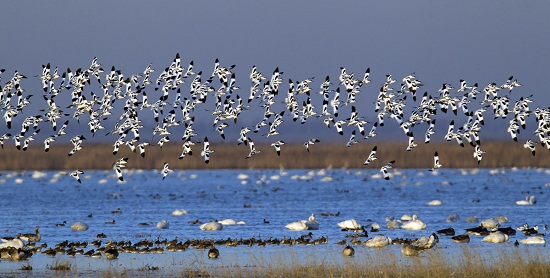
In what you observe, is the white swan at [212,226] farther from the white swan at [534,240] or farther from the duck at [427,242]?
the white swan at [534,240]

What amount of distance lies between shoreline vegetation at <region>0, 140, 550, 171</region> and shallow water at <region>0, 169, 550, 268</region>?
2.87ft

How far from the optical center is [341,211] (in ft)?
125

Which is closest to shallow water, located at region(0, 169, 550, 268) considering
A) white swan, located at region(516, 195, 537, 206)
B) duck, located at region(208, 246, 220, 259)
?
white swan, located at region(516, 195, 537, 206)

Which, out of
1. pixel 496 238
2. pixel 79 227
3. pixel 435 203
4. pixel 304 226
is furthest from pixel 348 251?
pixel 435 203

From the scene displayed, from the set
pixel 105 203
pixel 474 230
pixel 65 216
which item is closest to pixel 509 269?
pixel 474 230

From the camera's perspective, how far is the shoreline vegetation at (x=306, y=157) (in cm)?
5984

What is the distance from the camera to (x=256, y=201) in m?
43.3

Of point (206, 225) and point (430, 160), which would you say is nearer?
point (206, 225)

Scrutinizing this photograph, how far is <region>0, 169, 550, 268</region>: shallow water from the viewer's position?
101ft

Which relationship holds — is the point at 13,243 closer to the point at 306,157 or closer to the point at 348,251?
the point at 348,251

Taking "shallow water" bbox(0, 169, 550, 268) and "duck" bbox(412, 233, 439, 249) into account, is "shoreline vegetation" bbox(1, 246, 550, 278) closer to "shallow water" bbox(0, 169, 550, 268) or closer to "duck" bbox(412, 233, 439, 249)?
"duck" bbox(412, 233, 439, 249)

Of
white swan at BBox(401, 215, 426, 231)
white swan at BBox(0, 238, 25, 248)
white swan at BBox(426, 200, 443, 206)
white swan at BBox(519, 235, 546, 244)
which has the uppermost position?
white swan at BBox(426, 200, 443, 206)

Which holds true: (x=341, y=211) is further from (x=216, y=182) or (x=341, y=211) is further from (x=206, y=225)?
(x=216, y=182)

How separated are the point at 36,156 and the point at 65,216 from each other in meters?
22.8
